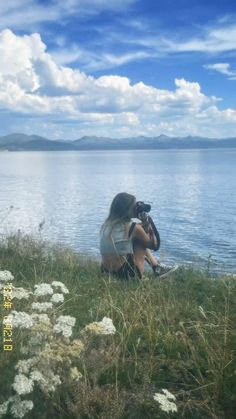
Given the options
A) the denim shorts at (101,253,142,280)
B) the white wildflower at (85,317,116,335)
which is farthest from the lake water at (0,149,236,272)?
the white wildflower at (85,317,116,335)

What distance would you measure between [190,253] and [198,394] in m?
15.4

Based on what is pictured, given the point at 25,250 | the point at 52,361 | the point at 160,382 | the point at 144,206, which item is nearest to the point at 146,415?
the point at 160,382

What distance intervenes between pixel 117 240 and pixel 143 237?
62 centimetres

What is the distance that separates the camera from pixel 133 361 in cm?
478

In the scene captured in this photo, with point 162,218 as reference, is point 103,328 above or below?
above

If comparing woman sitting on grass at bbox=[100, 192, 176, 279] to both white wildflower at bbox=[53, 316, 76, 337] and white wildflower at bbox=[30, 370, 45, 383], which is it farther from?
white wildflower at bbox=[30, 370, 45, 383]

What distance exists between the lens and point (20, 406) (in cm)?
345

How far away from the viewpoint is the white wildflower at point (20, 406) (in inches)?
135

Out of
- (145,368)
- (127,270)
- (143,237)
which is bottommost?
(127,270)

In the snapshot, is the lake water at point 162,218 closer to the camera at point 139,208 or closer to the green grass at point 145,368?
the camera at point 139,208

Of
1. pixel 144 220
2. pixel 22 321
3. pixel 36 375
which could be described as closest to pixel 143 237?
pixel 144 220

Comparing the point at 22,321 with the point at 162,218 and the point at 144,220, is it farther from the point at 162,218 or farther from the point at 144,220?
the point at 162,218

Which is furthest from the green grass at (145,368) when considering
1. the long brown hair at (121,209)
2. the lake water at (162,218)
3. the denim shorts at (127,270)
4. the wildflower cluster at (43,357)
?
the lake water at (162,218)

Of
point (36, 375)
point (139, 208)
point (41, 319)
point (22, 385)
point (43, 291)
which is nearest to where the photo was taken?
point (22, 385)
